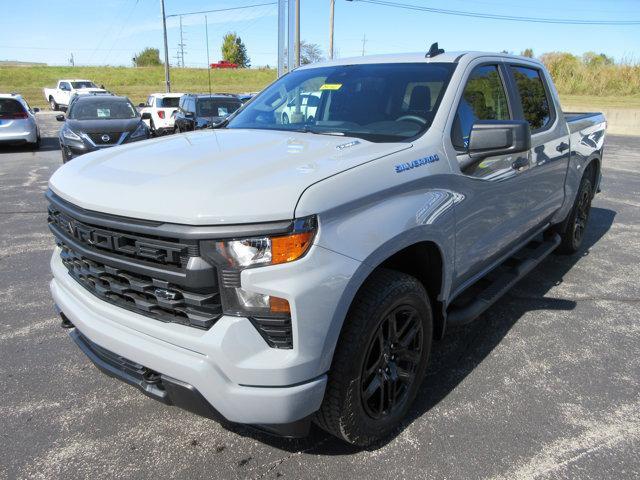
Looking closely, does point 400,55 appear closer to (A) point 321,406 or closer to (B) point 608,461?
(A) point 321,406

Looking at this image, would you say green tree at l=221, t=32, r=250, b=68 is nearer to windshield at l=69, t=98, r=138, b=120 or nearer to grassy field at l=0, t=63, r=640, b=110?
grassy field at l=0, t=63, r=640, b=110

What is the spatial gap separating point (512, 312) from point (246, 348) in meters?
2.84

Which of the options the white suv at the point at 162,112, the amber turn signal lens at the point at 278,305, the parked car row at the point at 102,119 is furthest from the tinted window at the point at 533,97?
the white suv at the point at 162,112

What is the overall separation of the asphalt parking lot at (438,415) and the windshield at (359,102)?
5.12 ft

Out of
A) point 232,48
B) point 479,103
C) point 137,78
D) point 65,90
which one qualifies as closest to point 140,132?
point 479,103

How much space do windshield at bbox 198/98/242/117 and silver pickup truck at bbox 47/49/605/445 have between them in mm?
10952

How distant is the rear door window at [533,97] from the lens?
3.88m

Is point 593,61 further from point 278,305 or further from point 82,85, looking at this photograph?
point 278,305

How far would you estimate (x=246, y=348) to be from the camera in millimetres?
1885

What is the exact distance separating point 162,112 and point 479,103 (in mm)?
16934

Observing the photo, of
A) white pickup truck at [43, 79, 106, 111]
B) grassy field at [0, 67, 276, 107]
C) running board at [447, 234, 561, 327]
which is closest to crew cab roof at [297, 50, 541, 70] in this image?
running board at [447, 234, 561, 327]

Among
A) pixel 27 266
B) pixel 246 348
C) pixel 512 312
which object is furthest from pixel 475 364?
pixel 27 266

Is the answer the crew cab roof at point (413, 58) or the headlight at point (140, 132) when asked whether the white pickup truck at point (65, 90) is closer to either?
the headlight at point (140, 132)

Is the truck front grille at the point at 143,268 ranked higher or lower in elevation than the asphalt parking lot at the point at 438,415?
higher
